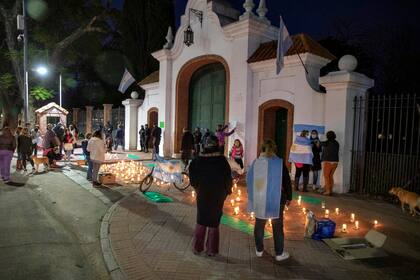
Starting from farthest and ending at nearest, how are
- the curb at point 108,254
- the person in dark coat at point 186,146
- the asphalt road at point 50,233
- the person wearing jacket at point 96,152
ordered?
the person in dark coat at point 186,146
the person wearing jacket at point 96,152
the asphalt road at point 50,233
the curb at point 108,254

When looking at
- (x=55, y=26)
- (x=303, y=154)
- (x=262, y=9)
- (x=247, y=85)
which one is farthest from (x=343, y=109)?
(x=55, y=26)

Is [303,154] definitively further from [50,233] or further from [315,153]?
[50,233]

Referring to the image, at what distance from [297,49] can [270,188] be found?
7917mm

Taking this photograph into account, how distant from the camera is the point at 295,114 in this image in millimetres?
12141

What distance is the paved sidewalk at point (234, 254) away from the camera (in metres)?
4.96

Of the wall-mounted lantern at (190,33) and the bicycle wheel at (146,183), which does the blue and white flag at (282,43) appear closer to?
the bicycle wheel at (146,183)

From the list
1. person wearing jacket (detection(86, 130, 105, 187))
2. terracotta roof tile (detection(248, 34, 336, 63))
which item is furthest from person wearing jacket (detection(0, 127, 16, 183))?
terracotta roof tile (detection(248, 34, 336, 63))

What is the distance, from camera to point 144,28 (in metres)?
31.0

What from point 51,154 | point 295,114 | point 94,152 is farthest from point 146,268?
point 51,154

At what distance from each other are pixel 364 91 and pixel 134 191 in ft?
24.3

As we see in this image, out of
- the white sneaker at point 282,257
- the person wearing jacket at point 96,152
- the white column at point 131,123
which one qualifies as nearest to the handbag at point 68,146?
the white column at point 131,123

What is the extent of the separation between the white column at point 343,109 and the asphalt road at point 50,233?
665 cm

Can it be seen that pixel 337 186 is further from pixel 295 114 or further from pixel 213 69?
pixel 213 69

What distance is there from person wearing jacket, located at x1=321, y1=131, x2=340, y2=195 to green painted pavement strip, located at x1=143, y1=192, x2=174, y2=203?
4381 millimetres
